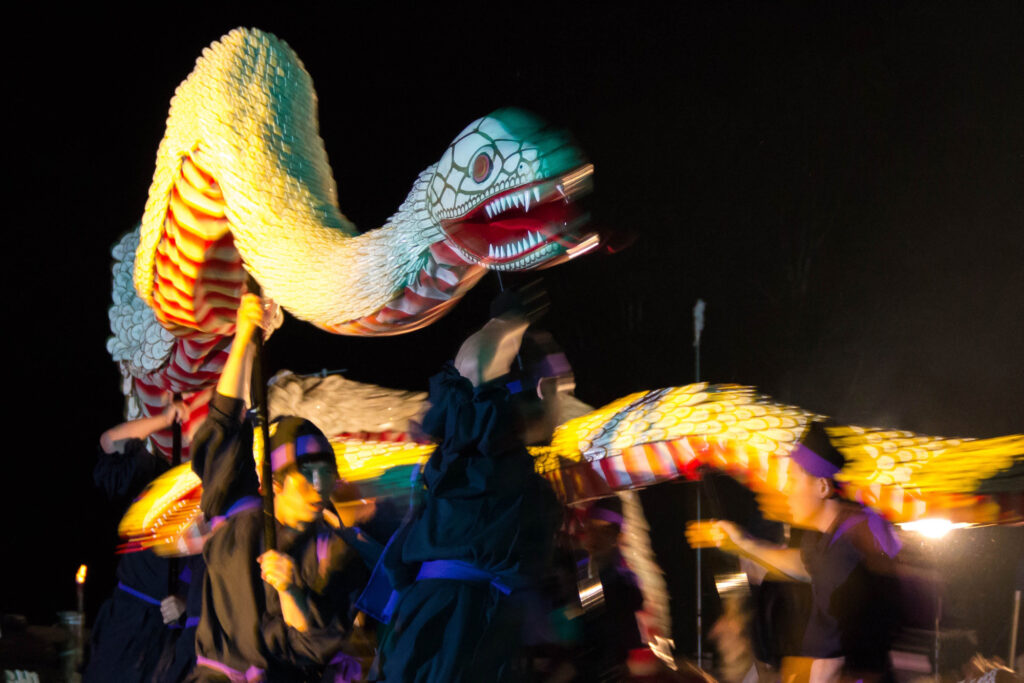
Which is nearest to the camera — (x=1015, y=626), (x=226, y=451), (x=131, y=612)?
(x=226, y=451)

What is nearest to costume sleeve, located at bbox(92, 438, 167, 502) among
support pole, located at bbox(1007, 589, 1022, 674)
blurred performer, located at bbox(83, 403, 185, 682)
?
blurred performer, located at bbox(83, 403, 185, 682)

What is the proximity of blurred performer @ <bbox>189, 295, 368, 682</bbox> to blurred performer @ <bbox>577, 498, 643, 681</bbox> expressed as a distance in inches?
20.9

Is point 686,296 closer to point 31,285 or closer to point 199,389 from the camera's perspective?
point 199,389

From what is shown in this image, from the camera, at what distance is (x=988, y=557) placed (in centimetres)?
274

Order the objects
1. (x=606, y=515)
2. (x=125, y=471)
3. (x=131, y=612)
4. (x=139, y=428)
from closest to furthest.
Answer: (x=606, y=515) < (x=131, y=612) < (x=125, y=471) < (x=139, y=428)

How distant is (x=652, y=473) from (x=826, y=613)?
1.45 feet

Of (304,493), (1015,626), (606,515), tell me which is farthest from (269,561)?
(1015,626)

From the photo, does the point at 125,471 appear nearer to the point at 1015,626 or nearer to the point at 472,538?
the point at 472,538

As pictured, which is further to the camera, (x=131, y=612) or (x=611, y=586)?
(x=131, y=612)

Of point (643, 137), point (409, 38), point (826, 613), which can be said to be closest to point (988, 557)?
point (826, 613)

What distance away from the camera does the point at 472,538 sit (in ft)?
5.18

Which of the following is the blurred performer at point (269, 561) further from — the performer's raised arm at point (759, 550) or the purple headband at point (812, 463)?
the purple headband at point (812, 463)

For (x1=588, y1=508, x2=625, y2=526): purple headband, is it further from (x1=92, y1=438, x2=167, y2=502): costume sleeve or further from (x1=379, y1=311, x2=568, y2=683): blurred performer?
(x1=92, y1=438, x2=167, y2=502): costume sleeve

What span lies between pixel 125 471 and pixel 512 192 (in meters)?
1.64
